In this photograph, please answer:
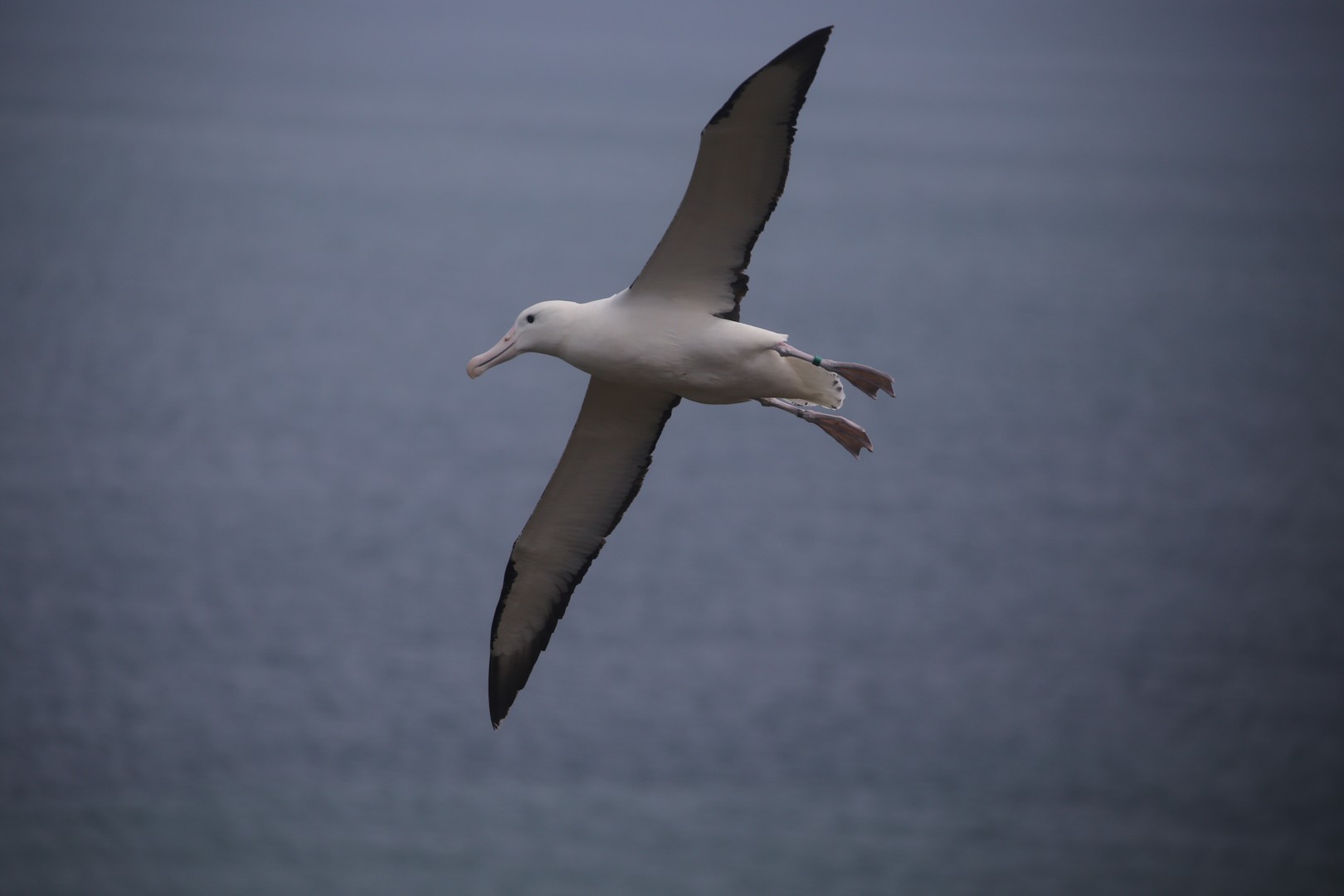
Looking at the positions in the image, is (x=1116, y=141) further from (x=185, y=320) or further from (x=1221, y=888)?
(x=1221, y=888)

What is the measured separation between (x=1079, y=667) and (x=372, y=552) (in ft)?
66.2

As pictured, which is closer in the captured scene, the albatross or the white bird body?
the albatross

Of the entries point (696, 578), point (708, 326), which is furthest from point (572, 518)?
point (696, 578)

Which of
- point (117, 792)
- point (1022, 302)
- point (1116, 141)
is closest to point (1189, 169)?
point (1116, 141)

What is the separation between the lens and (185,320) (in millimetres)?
78062

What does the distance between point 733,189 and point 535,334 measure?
1725 mm

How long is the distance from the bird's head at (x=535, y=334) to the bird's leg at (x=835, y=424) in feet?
4.96

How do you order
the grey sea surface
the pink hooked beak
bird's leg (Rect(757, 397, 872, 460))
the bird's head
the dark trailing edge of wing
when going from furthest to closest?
the grey sea surface
bird's leg (Rect(757, 397, 872, 460))
the pink hooked beak
the bird's head
the dark trailing edge of wing

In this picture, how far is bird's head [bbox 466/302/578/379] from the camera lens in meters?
11.5

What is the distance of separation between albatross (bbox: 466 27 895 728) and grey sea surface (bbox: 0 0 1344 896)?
25333 millimetres

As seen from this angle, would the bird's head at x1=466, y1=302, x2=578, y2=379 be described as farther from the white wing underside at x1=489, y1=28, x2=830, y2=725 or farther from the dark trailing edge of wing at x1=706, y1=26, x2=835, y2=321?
the dark trailing edge of wing at x1=706, y1=26, x2=835, y2=321

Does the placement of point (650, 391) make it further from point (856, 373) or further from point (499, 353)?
point (856, 373)

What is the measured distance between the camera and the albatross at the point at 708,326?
10.8 metres

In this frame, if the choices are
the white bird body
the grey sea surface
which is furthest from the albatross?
the grey sea surface
